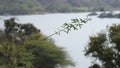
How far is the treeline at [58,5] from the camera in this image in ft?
336

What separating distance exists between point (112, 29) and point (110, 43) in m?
0.96

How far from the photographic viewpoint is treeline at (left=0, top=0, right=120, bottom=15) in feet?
336

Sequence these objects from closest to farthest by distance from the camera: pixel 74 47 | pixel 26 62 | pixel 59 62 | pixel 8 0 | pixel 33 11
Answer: pixel 26 62 < pixel 59 62 < pixel 74 47 < pixel 8 0 < pixel 33 11

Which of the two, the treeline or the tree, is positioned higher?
the treeline

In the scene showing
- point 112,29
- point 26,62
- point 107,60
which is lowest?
point 26,62

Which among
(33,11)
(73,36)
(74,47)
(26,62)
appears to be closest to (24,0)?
(33,11)

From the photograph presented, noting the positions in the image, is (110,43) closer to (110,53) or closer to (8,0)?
(110,53)

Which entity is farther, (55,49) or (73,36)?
(73,36)

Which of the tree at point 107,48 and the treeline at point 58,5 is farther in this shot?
the treeline at point 58,5

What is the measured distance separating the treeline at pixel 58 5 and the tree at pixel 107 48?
82830 mm

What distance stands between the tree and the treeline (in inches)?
3261

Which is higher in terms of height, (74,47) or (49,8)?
(49,8)

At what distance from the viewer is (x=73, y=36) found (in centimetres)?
5256

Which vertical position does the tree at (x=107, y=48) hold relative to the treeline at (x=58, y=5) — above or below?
below
